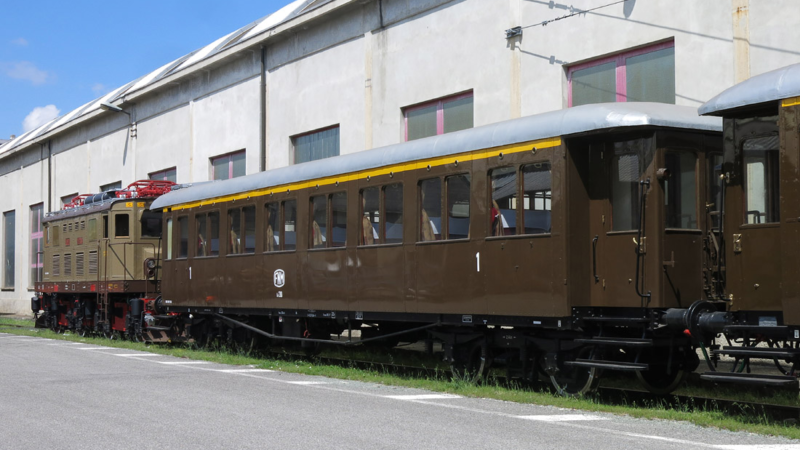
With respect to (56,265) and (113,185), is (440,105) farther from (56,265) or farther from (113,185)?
(113,185)

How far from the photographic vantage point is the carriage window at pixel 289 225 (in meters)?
15.8

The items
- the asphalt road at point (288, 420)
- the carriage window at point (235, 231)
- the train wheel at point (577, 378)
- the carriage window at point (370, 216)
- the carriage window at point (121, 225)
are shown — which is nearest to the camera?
the asphalt road at point (288, 420)

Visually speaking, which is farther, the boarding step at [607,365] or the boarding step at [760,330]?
the boarding step at [607,365]

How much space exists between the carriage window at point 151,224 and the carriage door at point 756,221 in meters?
16.5

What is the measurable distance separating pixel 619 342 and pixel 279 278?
24.2 feet

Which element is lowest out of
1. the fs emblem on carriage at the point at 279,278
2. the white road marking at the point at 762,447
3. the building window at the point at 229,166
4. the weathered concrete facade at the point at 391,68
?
the white road marking at the point at 762,447

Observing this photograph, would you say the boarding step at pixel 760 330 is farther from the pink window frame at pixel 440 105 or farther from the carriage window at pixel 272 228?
the pink window frame at pixel 440 105

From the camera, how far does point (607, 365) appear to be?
10234mm

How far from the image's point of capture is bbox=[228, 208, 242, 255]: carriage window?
17297 mm

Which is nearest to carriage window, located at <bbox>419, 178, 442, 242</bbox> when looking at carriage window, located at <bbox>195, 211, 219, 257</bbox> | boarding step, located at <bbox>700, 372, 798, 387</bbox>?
boarding step, located at <bbox>700, 372, 798, 387</bbox>

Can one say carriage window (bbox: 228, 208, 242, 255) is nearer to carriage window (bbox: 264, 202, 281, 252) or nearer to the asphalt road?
carriage window (bbox: 264, 202, 281, 252)

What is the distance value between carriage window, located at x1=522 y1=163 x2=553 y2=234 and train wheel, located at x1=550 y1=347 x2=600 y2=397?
156cm

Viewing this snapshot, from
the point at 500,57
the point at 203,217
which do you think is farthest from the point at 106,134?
the point at 500,57

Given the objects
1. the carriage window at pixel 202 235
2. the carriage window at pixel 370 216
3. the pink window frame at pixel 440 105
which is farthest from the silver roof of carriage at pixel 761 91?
the carriage window at pixel 202 235
